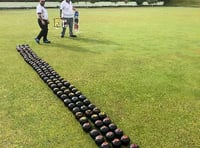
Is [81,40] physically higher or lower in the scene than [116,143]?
lower

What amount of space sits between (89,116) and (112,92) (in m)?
1.82

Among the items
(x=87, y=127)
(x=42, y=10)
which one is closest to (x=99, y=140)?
(x=87, y=127)

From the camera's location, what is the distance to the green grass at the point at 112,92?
5.84 meters

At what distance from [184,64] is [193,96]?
11.4 feet

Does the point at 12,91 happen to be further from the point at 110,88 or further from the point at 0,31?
the point at 0,31

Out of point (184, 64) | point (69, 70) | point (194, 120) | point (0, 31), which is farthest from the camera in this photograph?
point (0, 31)

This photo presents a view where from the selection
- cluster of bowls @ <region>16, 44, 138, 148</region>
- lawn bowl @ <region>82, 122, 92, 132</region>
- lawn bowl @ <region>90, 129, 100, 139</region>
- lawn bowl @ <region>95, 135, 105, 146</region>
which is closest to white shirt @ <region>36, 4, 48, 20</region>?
cluster of bowls @ <region>16, 44, 138, 148</region>

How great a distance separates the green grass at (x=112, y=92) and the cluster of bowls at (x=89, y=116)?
14cm

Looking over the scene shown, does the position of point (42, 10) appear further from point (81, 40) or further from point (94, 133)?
point (94, 133)

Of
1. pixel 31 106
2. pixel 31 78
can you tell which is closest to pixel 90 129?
pixel 31 106

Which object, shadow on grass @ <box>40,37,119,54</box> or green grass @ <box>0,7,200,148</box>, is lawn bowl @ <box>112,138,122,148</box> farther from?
shadow on grass @ <box>40,37,119,54</box>

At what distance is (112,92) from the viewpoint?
8234 millimetres

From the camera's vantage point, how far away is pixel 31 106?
285 inches

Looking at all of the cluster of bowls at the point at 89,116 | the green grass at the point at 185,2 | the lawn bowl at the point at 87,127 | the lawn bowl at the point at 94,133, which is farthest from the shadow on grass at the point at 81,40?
the green grass at the point at 185,2
